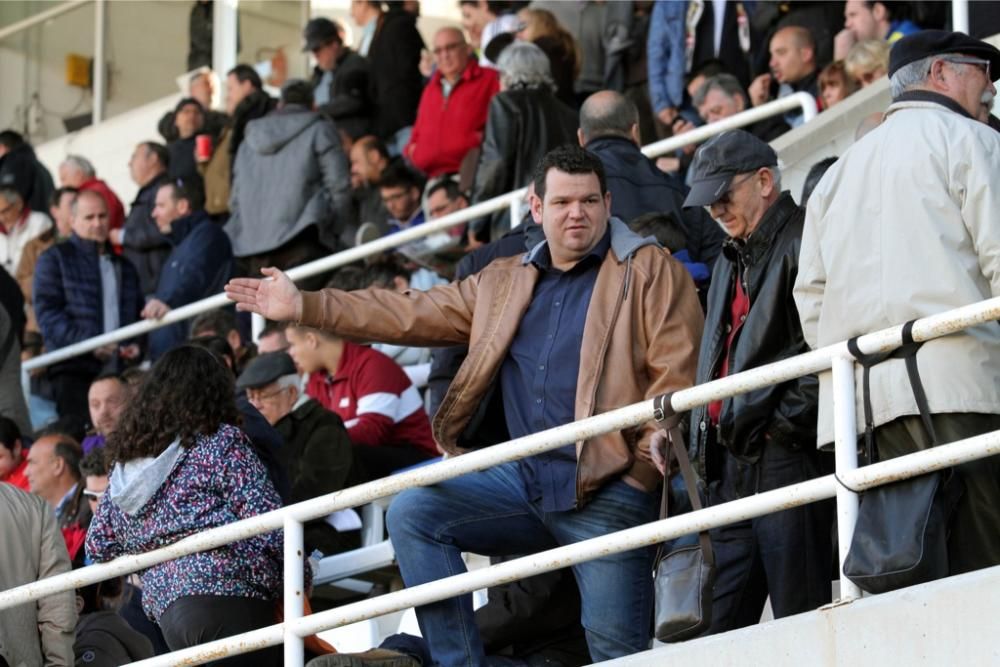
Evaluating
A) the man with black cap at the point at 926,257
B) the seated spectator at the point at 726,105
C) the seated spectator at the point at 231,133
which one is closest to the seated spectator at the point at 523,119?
the seated spectator at the point at 726,105

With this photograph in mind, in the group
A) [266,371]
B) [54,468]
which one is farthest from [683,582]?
[54,468]

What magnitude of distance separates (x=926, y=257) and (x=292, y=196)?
7443 mm

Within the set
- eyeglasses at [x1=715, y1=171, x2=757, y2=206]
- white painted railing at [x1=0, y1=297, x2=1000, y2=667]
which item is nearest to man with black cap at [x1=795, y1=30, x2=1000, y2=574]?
white painted railing at [x1=0, y1=297, x2=1000, y2=667]

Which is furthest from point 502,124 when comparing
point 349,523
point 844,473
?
point 844,473

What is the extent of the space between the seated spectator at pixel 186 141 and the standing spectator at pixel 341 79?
888mm

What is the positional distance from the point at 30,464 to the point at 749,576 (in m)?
4.53

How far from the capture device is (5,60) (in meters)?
20.0

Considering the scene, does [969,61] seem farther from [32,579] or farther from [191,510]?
[32,579]

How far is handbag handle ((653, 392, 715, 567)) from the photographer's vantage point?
6285 mm

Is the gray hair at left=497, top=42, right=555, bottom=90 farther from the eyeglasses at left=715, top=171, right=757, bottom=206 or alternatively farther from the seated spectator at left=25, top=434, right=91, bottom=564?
the eyeglasses at left=715, top=171, right=757, bottom=206

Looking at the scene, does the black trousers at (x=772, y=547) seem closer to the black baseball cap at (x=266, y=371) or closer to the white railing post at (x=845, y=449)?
the white railing post at (x=845, y=449)

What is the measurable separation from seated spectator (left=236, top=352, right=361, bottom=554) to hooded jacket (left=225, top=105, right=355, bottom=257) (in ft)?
10.8

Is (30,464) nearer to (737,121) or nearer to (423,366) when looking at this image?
(423,366)

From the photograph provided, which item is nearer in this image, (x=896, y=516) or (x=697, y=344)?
(x=896, y=516)
